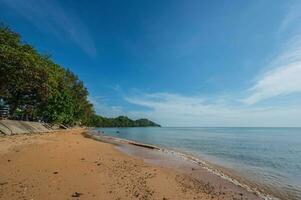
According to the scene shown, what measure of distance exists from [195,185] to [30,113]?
51.9 metres

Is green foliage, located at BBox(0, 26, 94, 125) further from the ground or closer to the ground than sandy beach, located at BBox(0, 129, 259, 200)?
further from the ground

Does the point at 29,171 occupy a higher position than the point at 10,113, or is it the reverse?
the point at 10,113

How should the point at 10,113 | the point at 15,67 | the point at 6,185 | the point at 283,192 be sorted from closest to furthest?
1. the point at 6,185
2. the point at 283,192
3. the point at 15,67
4. the point at 10,113

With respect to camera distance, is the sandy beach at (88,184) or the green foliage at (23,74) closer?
the sandy beach at (88,184)

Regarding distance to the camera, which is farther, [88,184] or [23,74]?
[23,74]

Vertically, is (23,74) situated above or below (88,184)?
above

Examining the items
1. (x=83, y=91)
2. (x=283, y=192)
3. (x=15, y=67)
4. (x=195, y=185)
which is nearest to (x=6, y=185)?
(x=195, y=185)

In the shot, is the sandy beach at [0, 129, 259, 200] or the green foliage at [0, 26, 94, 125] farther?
the green foliage at [0, 26, 94, 125]

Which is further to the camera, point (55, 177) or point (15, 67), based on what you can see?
point (15, 67)

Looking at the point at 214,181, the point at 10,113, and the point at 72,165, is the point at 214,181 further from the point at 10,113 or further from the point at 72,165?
the point at 10,113

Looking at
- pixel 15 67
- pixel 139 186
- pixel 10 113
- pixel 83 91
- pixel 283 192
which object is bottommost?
pixel 283 192

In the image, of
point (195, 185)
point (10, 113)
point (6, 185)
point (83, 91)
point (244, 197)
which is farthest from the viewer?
point (83, 91)

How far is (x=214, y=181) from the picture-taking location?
13438 mm

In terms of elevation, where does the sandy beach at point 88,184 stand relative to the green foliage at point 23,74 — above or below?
below
